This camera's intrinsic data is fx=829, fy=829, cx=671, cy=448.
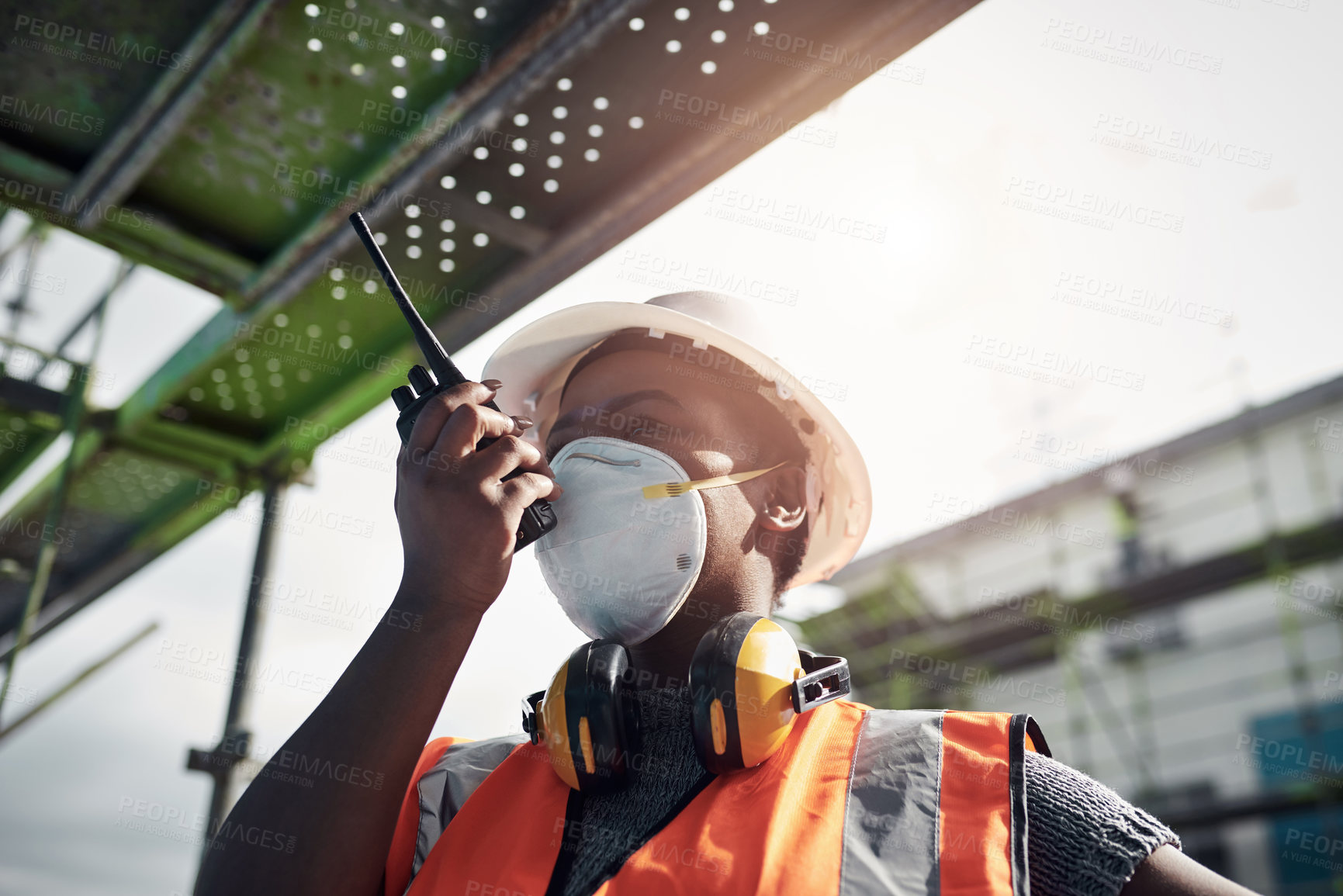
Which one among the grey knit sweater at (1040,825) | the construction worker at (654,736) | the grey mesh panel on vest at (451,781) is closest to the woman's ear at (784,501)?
the construction worker at (654,736)

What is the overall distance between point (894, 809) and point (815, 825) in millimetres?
134

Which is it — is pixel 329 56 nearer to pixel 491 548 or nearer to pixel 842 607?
pixel 491 548

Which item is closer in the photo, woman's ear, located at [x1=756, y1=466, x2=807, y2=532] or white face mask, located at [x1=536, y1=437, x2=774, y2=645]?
white face mask, located at [x1=536, y1=437, x2=774, y2=645]

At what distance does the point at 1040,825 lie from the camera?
131cm

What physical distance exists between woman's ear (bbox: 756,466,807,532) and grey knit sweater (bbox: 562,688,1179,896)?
23.0 inches

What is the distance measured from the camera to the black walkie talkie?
156 centimetres

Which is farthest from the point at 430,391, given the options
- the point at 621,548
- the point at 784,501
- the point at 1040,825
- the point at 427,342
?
the point at 1040,825

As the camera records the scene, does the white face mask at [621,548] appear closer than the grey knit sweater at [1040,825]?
No

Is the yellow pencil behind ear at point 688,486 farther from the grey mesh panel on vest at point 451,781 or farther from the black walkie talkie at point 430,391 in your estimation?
the grey mesh panel on vest at point 451,781

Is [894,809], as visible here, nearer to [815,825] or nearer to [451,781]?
[815,825]

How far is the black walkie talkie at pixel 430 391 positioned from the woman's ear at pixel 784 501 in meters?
0.65

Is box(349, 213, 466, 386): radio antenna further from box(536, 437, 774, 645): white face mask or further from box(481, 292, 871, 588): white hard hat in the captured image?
box(481, 292, 871, 588): white hard hat

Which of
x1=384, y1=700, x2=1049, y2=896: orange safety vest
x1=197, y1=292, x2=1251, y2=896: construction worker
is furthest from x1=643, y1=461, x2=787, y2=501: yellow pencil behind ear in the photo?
x1=384, y1=700, x2=1049, y2=896: orange safety vest

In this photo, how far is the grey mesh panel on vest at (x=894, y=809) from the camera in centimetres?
127
